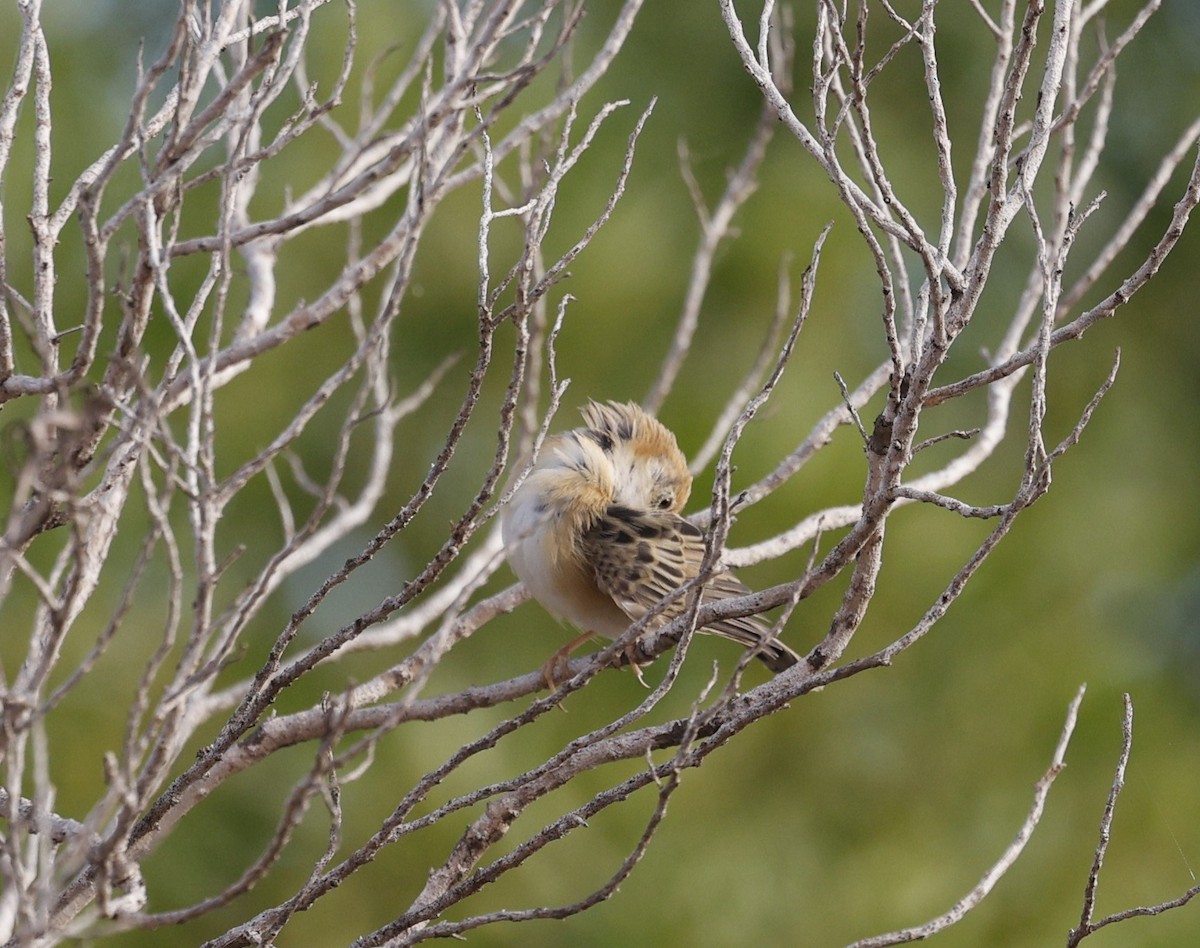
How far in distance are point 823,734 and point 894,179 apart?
101 inches

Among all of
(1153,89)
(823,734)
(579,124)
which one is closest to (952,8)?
(1153,89)

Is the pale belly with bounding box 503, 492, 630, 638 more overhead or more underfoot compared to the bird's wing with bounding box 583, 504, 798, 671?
more underfoot

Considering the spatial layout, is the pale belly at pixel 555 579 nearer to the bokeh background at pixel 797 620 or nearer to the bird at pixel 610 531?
the bird at pixel 610 531

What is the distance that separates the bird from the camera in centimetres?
414

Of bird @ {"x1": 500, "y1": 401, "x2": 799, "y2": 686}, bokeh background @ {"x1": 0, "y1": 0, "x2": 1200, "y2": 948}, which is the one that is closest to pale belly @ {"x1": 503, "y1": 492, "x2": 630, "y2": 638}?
bird @ {"x1": 500, "y1": 401, "x2": 799, "y2": 686}

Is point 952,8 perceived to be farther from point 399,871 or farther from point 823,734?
point 399,871

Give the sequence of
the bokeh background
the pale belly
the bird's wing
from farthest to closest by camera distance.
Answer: the bokeh background, the pale belly, the bird's wing

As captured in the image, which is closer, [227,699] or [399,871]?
[227,699]

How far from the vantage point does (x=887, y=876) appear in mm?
6055

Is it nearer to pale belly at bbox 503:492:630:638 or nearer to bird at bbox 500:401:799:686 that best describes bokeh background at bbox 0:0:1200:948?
bird at bbox 500:401:799:686

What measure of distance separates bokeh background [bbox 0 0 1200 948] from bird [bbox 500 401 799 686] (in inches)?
47.1

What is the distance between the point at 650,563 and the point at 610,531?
0.67 ft

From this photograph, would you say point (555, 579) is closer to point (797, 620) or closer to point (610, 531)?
point (610, 531)

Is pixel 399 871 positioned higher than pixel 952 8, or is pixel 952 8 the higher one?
pixel 952 8
